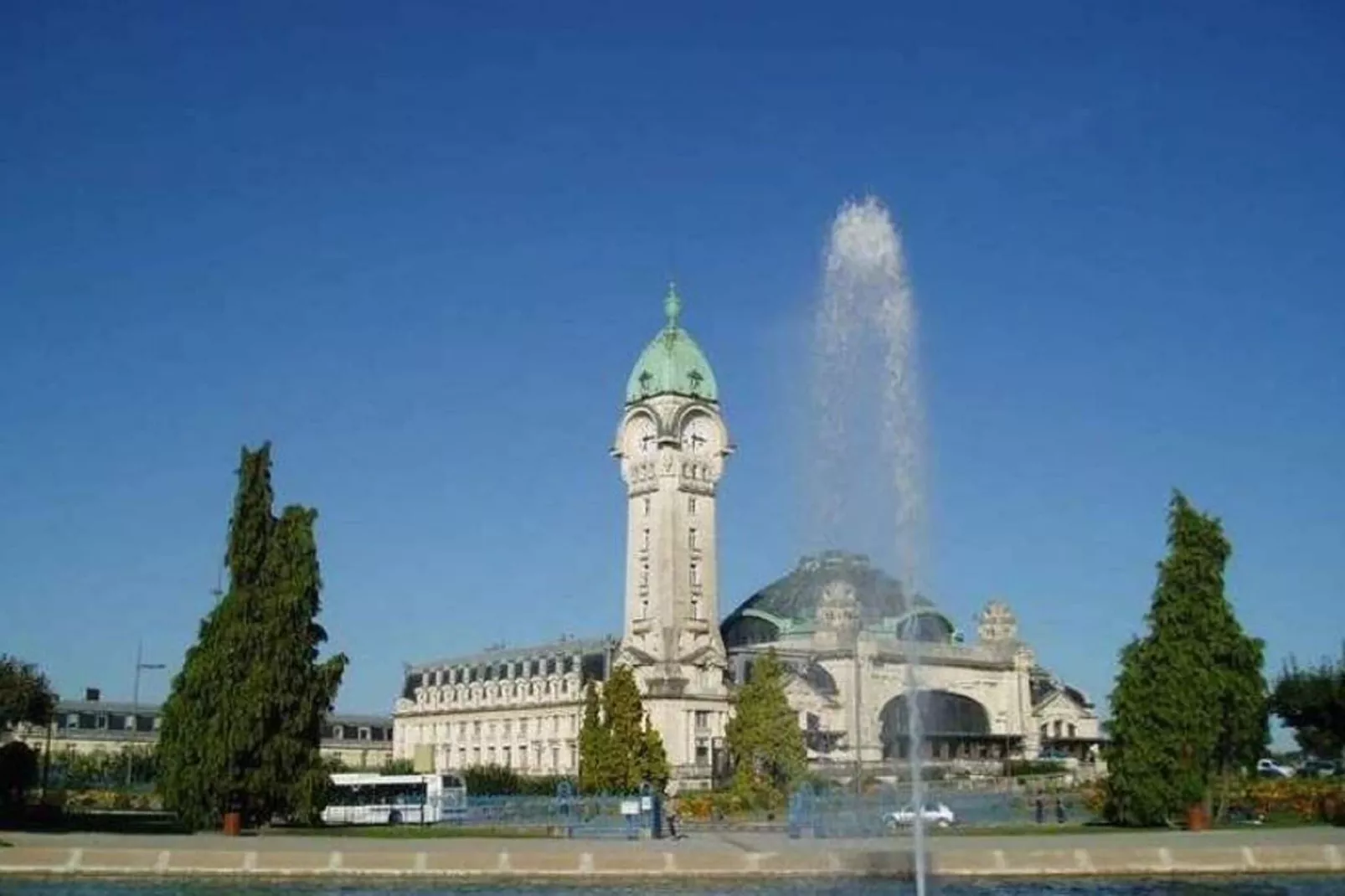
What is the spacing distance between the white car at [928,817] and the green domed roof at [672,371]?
6784 cm

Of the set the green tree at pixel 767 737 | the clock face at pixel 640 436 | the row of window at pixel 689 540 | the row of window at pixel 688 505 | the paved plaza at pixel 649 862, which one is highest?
the clock face at pixel 640 436

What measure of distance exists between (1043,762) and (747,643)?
29.8 metres

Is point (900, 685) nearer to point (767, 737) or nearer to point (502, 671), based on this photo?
point (502, 671)

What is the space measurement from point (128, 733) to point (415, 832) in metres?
119

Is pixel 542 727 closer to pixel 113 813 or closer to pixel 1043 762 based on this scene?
pixel 1043 762

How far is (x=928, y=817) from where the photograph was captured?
60938mm

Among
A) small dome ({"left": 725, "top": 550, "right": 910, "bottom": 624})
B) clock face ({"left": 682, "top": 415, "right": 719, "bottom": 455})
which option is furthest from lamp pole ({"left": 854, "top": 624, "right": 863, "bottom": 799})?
clock face ({"left": 682, "top": 415, "right": 719, "bottom": 455})

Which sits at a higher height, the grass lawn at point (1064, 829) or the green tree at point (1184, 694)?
the green tree at point (1184, 694)

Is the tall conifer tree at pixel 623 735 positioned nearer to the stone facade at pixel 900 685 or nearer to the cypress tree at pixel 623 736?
the cypress tree at pixel 623 736

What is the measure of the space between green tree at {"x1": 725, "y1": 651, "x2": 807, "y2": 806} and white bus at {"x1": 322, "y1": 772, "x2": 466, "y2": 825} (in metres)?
15.4

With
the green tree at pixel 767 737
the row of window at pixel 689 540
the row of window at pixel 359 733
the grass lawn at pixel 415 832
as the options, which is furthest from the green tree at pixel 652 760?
the row of window at pixel 359 733

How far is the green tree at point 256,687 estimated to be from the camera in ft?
176

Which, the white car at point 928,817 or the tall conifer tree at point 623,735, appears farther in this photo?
the tall conifer tree at point 623,735

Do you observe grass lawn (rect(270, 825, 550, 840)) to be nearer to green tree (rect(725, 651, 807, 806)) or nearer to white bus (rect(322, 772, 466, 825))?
white bus (rect(322, 772, 466, 825))
